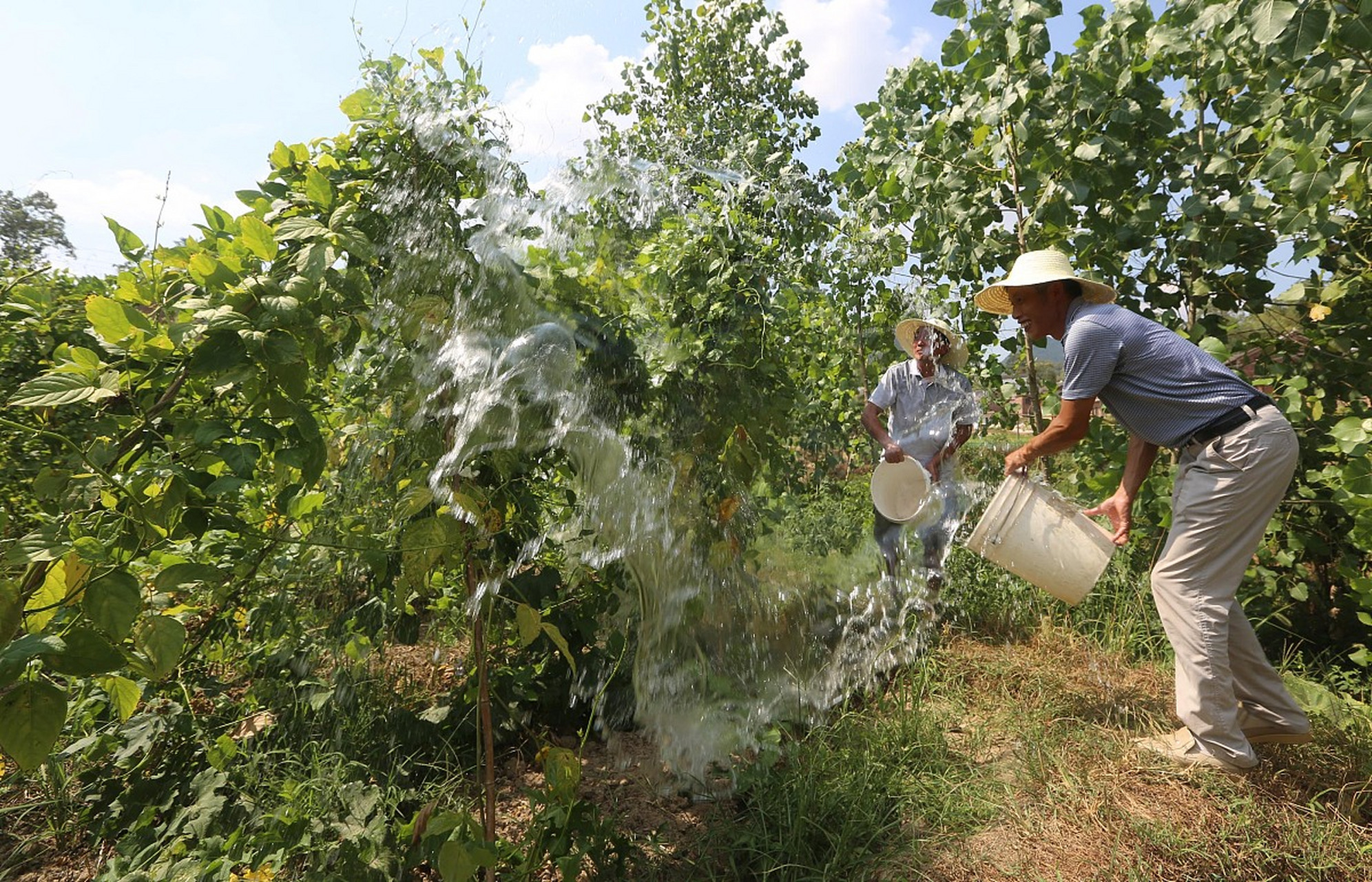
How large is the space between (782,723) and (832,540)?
1.96 meters

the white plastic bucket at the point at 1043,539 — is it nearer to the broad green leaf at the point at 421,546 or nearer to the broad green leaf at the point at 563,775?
the broad green leaf at the point at 563,775

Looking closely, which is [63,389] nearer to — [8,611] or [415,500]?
[8,611]

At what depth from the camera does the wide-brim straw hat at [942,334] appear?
378 centimetres

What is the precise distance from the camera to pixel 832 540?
440 centimetres

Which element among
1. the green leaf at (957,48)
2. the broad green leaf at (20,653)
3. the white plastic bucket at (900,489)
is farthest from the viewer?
the white plastic bucket at (900,489)

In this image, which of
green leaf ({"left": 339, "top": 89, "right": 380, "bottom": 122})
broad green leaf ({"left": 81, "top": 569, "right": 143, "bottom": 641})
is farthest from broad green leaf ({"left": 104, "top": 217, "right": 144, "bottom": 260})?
broad green leaf ({"left": 81, "top": 569, "right": 143, "bottom": 641})

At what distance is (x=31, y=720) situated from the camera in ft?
3.49

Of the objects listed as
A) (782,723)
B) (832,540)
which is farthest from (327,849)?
(832,540)

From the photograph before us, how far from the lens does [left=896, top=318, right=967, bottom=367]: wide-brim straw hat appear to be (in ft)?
12.4

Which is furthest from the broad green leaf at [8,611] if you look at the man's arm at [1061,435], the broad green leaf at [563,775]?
the man's arm at [1061,435]

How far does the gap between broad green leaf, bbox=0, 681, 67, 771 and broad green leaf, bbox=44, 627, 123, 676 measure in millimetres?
40

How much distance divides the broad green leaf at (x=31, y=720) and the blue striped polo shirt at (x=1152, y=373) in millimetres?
2518

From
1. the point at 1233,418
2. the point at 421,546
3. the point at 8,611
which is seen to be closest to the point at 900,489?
the point at 1233,418

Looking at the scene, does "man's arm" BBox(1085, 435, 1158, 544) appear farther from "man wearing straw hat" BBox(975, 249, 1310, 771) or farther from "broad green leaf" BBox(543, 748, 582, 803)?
"broad green leaf" BBox(543, 748, 582, 803)
